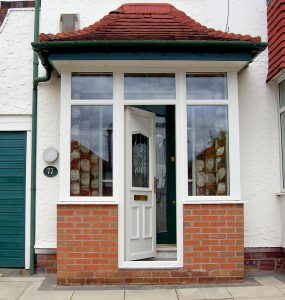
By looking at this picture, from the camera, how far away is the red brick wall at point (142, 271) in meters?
6.62

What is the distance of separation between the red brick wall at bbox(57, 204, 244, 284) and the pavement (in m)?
0.16

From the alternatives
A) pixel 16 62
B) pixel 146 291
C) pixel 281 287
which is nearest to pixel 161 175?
pixel 146 291

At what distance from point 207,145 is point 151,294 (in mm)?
2342

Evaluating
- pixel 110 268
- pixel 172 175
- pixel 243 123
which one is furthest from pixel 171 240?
pixel 243 123

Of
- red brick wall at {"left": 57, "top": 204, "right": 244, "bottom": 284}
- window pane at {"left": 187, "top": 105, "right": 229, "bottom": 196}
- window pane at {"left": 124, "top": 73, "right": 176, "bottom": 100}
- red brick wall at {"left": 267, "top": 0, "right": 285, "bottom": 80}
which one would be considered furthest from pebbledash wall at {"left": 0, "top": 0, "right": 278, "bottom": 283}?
window pane at {"left": 124, "top": 73, "right": 176, "bottom": 100}

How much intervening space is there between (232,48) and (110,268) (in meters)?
3.59

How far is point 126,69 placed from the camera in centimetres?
696

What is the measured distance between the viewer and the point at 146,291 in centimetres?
633

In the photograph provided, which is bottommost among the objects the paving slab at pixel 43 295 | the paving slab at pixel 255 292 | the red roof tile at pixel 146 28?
the paving slab at pixel 43 295

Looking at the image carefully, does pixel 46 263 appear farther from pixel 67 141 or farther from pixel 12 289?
pixel 67 141

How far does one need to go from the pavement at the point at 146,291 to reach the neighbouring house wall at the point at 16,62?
2828mm

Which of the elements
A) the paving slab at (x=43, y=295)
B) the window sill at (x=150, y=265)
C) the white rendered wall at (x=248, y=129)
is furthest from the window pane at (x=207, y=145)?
the paving slab at (x=43, y=295)

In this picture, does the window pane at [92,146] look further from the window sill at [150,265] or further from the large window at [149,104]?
the window sill at [150,265]

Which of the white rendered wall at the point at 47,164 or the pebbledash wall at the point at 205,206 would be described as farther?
the white rendered wall at the point at 47,164
